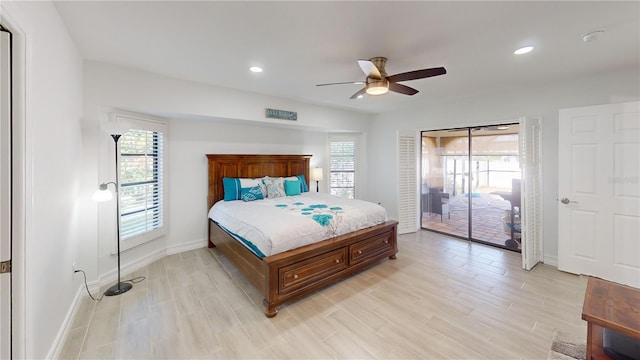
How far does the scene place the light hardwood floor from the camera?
6.62 ft

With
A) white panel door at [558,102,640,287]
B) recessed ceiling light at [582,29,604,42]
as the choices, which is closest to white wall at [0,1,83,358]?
recessed ceiling light at [582,29,604,42]

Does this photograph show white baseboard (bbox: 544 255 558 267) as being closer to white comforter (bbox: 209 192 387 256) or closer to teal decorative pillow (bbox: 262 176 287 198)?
white comforter (bbox: 209 192 387 256)

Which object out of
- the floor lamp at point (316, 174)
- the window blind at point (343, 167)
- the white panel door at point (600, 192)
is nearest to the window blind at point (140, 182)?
the floor lamp at point (316, 174)

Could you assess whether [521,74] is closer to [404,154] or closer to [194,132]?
[404,154]

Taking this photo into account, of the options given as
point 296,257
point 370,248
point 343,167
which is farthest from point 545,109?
point 296,257

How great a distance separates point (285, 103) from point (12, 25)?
337cm

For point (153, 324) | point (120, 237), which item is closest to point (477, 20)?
point (153, 324)

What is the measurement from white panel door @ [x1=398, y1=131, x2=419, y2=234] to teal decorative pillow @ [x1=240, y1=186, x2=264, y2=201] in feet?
9.27

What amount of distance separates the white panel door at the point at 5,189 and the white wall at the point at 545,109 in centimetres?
536

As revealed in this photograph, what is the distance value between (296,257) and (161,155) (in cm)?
273

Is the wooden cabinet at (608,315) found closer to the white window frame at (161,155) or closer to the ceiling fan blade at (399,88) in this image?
the ceiling fan blade at (399,88)

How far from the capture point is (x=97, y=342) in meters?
2.09

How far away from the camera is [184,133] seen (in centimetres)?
412

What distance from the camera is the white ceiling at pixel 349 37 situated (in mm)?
1898
